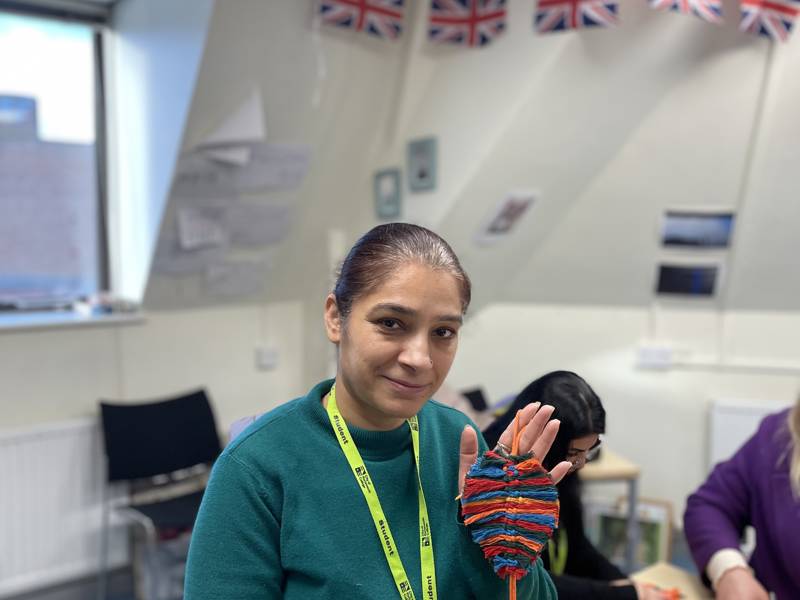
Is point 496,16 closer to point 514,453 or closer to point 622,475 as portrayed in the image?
point 622,475

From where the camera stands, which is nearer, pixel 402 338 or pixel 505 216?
pixel 402 338

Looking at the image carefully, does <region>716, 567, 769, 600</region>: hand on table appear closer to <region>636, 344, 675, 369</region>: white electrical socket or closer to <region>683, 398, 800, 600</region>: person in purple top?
<region>683, 398, 800, 600</region>: person in purple top

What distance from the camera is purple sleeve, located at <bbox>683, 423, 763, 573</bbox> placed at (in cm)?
134

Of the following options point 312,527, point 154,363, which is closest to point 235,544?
point 312,527

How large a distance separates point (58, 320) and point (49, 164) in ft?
2.30

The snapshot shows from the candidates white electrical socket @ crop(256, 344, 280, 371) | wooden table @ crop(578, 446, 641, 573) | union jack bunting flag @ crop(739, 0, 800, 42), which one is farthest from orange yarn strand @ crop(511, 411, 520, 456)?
white electrical socket @ crop(256, 344, 280, 371)

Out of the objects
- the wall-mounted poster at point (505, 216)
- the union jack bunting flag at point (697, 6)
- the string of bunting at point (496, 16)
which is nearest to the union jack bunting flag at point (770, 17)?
the string of bunting at point (496, 16)

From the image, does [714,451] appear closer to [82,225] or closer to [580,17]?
[580,17]

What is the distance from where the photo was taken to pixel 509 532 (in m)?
0.66

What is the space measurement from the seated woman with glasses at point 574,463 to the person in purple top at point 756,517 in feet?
0.53

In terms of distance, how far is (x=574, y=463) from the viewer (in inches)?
29.0

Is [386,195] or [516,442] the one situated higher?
[386,195]

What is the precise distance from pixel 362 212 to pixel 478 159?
610mm

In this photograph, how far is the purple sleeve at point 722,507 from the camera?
1.34 m
